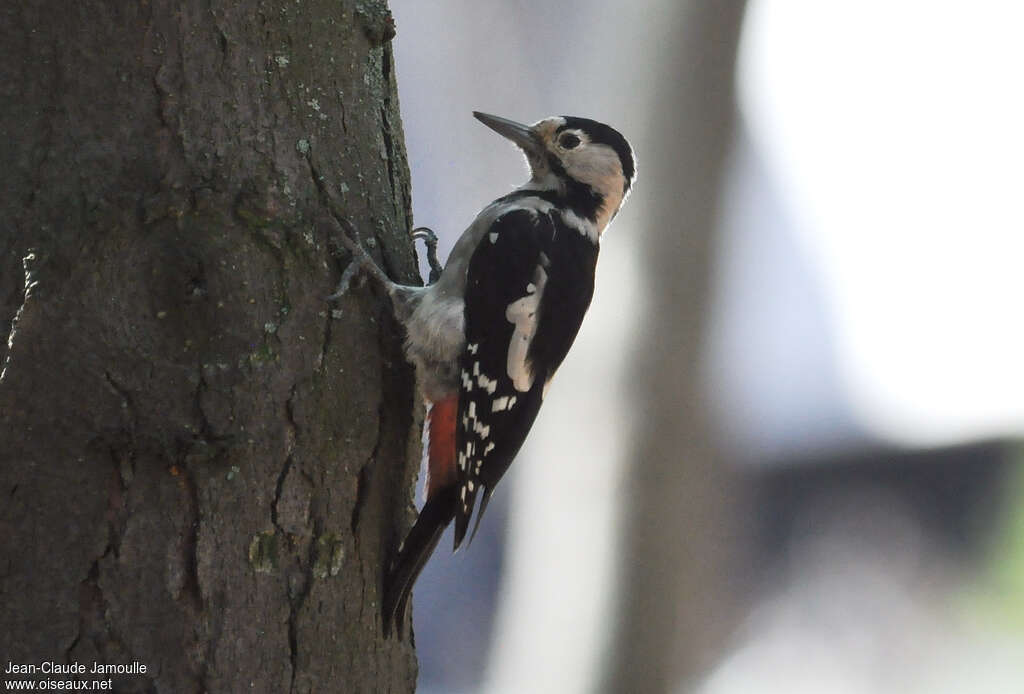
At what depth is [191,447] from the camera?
181 cm

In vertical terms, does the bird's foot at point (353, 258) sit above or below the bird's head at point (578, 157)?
below

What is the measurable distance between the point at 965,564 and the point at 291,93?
11.7ft

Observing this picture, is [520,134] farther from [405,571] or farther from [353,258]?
[405,571]

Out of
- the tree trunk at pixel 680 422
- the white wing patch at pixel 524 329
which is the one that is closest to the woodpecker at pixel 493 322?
the white wing patch at pixel 524 329

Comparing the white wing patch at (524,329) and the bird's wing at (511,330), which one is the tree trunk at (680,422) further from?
the white wing patch at (524,329)

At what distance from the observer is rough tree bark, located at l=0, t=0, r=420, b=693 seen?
1737 millimetres

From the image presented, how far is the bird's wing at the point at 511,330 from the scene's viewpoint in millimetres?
2586

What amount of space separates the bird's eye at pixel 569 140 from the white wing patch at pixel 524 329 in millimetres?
618

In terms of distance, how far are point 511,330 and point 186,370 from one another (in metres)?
1.07

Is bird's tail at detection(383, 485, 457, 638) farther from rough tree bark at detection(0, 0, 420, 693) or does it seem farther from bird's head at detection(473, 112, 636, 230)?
bird's head at detection(473, 112, 636, 230)

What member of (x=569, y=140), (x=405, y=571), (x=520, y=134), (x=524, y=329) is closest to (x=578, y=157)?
(x=569, y=140)

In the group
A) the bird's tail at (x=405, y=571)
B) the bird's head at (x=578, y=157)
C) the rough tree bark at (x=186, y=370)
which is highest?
the bird's head at (x=578, y=157)

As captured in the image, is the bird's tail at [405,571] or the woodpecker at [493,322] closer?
the bird's tail at [405,571]

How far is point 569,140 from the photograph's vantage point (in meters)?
3.32
